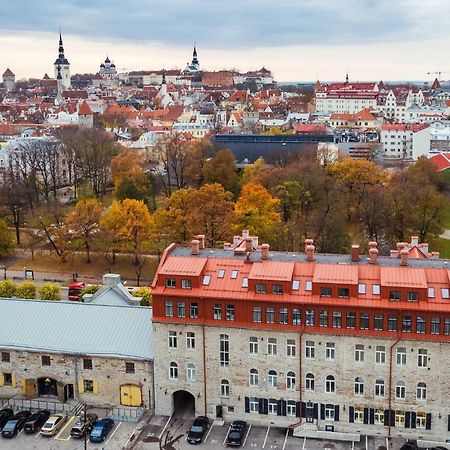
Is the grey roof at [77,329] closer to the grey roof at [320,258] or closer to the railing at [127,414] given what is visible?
the railing at [127,414]

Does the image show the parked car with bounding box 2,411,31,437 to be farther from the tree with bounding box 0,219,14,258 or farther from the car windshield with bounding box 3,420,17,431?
the tree with bounding box 0,219,14,258

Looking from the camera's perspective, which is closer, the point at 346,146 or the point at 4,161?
the point at 4,161

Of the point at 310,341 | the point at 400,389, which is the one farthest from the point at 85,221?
the point at 400,389

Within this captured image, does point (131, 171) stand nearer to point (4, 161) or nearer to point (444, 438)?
point (4, 161)

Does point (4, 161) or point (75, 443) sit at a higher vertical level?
point (4, 161)

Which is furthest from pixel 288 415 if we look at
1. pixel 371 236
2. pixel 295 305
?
pixel 371 236

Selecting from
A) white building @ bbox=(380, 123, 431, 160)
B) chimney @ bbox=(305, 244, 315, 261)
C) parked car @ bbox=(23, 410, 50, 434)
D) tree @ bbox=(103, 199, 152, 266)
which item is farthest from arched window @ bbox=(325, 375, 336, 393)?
white building @ bbox=(380, 123, 431, 160)

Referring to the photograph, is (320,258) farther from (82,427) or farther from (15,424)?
(15,424)
